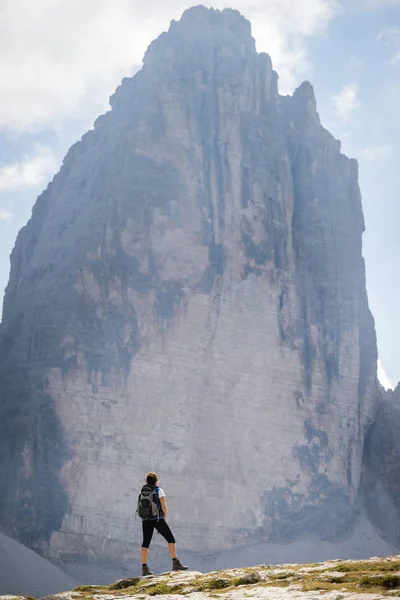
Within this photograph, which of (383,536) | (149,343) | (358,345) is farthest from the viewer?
(358,345)

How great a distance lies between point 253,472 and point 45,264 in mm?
25260

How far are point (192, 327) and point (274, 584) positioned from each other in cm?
5361

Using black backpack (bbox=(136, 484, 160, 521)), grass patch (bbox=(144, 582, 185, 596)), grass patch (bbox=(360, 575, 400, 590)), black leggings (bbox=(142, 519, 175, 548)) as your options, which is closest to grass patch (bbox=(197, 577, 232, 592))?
grass patch (bbox=(144, 582, 185, 596))

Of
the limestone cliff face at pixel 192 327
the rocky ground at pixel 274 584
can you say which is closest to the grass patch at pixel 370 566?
the rocky ground at pixel 274 584

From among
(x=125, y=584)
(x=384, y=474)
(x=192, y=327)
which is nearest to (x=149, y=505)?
(x=125, y=584)

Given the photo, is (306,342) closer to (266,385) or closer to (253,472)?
(266,385)

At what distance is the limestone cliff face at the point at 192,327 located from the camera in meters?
69.1

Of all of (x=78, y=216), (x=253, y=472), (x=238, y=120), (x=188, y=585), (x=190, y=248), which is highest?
(x=238, y=120)

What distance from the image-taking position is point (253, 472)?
73.1 metres

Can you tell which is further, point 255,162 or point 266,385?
point 255,162

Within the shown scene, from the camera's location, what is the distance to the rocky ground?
17.9 m

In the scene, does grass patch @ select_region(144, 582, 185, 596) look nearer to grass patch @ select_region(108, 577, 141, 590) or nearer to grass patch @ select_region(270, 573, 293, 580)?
grass patch @ select_region(108, 577, 141, 590)

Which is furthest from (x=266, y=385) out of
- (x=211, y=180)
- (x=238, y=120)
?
(x=238, y=120)

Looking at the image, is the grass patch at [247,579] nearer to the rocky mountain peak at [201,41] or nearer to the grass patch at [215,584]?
the grass patch at [215,584]
